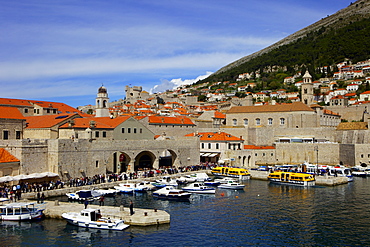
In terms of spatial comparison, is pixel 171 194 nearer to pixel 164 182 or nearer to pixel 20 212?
pixel 164 182

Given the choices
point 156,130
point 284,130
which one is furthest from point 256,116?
point 156,130

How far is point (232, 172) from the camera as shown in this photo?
40.8 meters

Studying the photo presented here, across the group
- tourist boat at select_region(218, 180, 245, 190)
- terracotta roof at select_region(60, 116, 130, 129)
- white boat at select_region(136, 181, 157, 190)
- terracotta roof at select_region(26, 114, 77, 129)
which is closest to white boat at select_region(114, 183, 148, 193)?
white boat at select_region(136, 181, 157, 190)

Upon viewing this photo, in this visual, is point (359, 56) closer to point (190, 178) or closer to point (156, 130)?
point (156, 130)

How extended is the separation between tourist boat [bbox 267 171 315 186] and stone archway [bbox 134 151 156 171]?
14.6 m

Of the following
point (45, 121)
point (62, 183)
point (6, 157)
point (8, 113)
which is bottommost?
point (62, 183)

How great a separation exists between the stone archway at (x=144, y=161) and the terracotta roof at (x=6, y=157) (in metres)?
15.7

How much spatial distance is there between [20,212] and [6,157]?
7768 mm

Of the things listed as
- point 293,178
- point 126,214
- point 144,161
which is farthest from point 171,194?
point 144,161

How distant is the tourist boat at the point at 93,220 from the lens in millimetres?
20094

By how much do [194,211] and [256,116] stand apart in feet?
136

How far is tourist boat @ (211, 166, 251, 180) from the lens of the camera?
4019 centimetres

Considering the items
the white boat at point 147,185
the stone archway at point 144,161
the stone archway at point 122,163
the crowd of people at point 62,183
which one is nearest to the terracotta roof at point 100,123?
the stone archway at point 122,163

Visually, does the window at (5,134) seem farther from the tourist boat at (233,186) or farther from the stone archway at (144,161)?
the tourist boat at (233,186)
